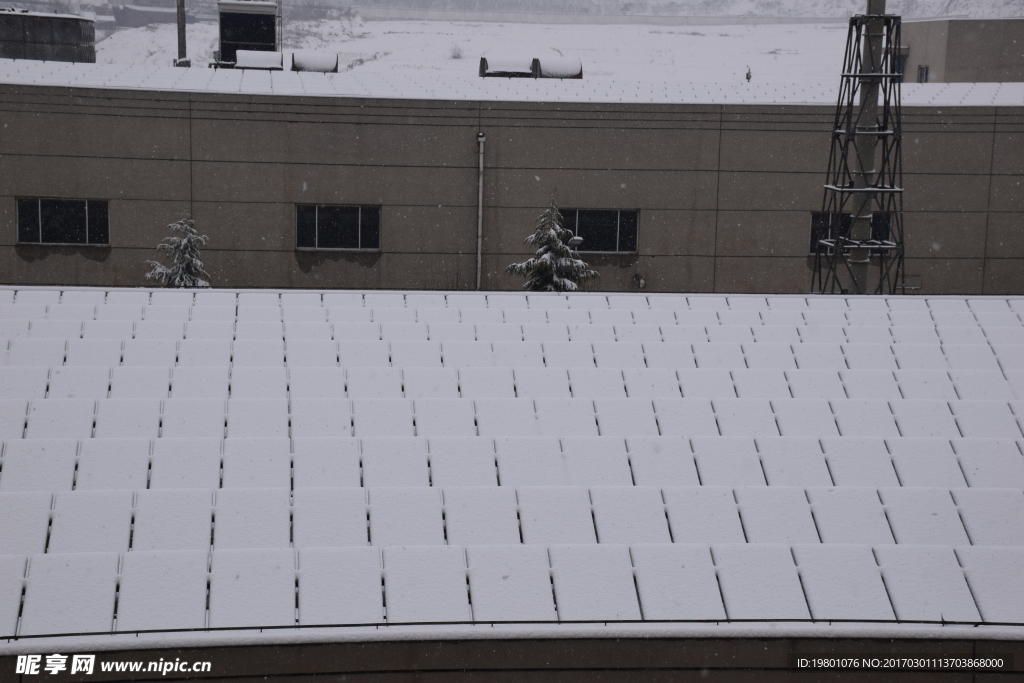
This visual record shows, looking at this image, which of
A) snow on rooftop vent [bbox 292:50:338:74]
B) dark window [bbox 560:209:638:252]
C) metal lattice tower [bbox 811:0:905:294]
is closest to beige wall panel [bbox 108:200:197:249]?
snow on rooftop vent [bbox 292:50:338:74]

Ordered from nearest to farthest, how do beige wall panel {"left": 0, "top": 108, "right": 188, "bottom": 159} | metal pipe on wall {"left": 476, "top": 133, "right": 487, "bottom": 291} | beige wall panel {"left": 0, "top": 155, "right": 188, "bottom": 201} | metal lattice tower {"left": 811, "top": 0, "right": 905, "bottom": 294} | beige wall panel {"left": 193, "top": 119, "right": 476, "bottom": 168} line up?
metal lattice tower {"left": 811, "top": 0, "right": 905, "bottom": 294} < beige wall panel {"left": 0, "top": 108, "right": 188, "bottom": 159} < beige wall panel {"left": 0, "top": 155, "right": 188, "bottom": 201} < beige wall panel {"left": 193, "top": 119, "right": 476, "bottom": 168} < metal pipe on wall {"left": 476, "top": 133, "right": 487, "bottom": 291}

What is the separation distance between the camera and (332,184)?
24.2 m

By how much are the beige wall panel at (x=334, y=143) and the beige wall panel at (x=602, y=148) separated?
2.88ft

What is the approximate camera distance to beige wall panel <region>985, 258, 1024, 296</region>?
2511cm

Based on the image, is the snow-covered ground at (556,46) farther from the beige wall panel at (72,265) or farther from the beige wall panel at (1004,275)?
the beige wall panel at (72,265)

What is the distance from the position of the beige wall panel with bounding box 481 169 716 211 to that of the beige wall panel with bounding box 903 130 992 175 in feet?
17.0

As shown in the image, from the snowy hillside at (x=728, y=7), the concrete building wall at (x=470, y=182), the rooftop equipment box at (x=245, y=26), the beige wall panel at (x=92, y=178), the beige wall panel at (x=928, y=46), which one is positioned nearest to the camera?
the beige wall panel at (x=92, y=178)

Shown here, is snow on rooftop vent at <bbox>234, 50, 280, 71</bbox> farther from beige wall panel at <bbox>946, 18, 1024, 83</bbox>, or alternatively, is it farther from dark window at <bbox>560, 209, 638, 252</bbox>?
beige wall panel at <bbox>946, 18, 1024, 83</bbox>

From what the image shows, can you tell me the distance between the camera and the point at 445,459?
8023 millimetres

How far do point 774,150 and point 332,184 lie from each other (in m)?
11.3

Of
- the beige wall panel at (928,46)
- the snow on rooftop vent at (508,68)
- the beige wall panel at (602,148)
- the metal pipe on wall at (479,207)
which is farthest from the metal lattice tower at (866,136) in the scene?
the beige wall panel at (928,46)

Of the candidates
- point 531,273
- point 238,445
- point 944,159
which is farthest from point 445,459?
point 944,159

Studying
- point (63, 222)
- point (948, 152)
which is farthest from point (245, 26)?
point (948, 152)

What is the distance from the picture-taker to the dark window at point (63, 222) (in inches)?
938
